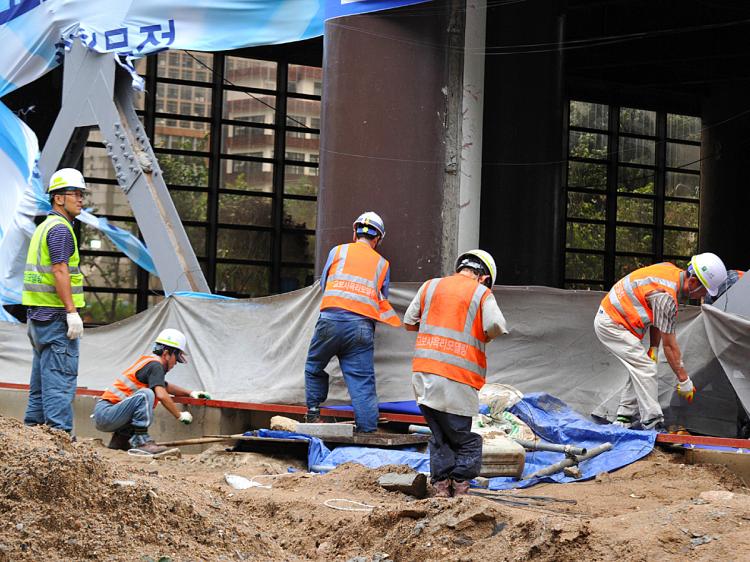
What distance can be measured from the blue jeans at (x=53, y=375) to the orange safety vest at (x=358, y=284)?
7.34 ft

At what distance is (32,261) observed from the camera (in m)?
8.95

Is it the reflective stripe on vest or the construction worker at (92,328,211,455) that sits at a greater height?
the reflective stripe on vest

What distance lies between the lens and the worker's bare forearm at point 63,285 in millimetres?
8758

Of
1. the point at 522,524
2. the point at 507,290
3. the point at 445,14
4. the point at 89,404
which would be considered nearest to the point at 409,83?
the point at 445,14

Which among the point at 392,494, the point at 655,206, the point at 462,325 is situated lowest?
the point at 392,494

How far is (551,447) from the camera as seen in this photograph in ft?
29.4

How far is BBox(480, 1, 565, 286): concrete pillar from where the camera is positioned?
49.8 ft

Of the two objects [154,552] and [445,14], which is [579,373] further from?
[154,552]

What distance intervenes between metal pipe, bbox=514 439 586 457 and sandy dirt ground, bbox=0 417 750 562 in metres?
1.55

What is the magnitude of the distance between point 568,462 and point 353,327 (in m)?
Result: 2.18

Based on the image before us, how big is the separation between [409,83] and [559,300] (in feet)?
9.15

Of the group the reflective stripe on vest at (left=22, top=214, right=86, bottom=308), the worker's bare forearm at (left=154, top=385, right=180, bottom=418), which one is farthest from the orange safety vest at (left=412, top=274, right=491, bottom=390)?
the worker's bare forearm at (left=154, top=385, right=180, bottom=418)

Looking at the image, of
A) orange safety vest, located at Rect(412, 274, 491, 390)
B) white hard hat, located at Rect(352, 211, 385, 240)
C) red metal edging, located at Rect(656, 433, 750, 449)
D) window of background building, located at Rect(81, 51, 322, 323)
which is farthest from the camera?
window of background building, located at Rect(81, 51, 322, 323)

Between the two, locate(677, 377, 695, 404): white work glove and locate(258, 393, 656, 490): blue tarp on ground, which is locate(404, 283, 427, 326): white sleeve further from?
locate(677, 377, 695, 404): white work glove
